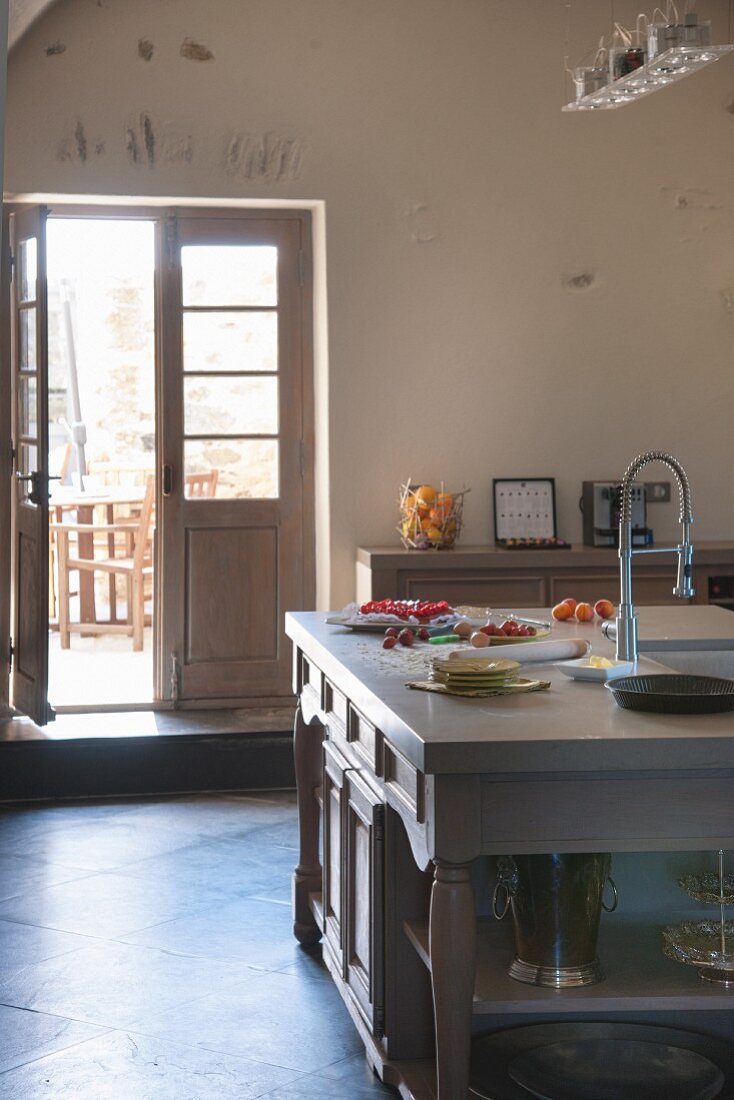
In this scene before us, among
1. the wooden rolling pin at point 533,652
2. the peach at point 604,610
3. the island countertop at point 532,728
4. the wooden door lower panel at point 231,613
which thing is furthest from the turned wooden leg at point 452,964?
the wooden door lower panel at point 231,613

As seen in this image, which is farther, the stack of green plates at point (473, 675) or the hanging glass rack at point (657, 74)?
the hanging glass rack at point (657, 74)

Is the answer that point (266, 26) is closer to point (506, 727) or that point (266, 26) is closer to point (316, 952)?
point (316, 952)

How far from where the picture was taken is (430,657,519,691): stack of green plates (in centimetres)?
261

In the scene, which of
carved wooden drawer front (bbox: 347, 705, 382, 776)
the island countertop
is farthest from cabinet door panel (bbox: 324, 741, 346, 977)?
the island countertop

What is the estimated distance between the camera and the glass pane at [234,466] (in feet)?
19.9

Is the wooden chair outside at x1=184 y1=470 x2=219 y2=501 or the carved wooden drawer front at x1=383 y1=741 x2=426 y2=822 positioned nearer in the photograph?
the carved wooden drawer front at x1=383 y1=741 x2=426 y2=822

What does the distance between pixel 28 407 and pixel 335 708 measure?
3.04 m

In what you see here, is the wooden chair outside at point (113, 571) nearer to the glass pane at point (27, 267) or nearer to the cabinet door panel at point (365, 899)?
the glass pane at point (27, 267)

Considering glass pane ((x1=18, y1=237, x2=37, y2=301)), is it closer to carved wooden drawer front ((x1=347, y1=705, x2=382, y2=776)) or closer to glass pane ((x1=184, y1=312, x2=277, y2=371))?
glass pane ((x1=184, y1=312, x2=277, y2=371))

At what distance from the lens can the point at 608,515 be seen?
19.1 ft

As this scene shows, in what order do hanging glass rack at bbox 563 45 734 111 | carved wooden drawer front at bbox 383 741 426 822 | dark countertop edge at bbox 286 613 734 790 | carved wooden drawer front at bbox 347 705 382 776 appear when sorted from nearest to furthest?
dark countertop edge at bbox 286 613 734 790, carved wooden drawer front at bbox 383 741 426 822, carved wooden drawer front at bbox 347 705 382 776, hanging glass rack at bbox 563 45 734 111

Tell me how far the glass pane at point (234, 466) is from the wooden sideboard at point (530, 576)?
76cm

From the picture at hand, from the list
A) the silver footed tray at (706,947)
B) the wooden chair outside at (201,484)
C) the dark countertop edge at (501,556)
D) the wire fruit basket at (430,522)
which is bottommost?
the silver footed tray at (706,947)

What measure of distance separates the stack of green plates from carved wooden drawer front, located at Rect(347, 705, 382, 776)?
17 centimetres
